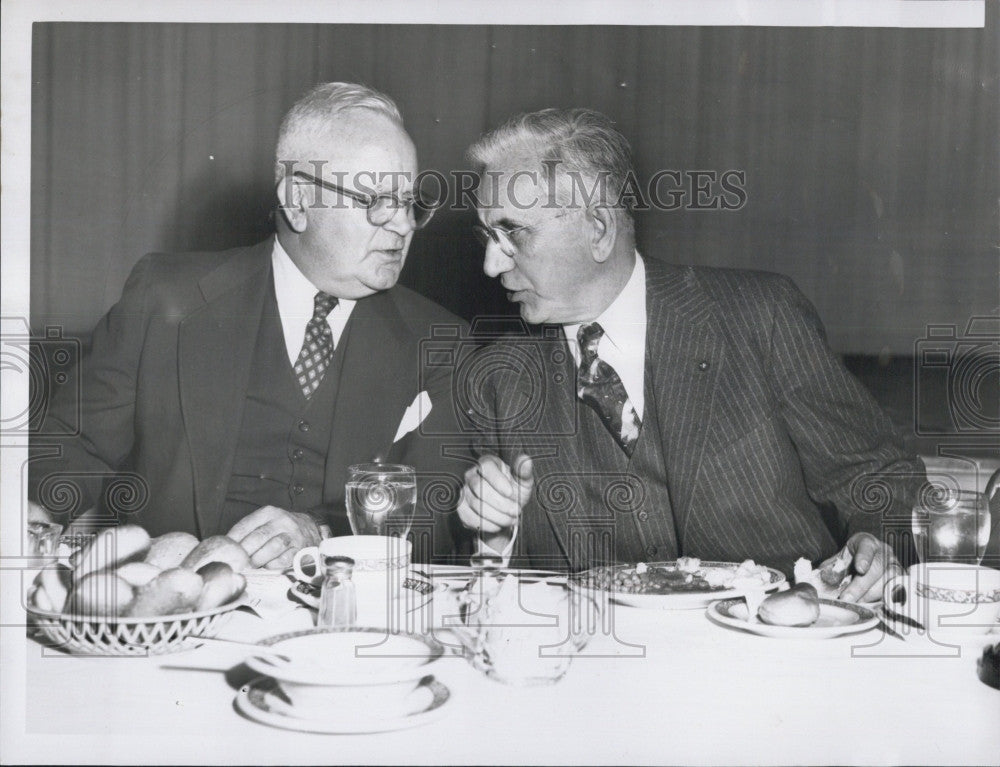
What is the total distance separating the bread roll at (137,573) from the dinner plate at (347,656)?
10.0 inches

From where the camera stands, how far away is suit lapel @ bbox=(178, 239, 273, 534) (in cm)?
182

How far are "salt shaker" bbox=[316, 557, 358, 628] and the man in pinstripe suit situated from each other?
0.43 metres

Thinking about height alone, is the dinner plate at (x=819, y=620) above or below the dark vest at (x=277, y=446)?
below

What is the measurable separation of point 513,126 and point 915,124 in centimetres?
79

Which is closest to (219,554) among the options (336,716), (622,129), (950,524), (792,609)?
(336,716)

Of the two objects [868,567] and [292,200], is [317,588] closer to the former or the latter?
[292,200]

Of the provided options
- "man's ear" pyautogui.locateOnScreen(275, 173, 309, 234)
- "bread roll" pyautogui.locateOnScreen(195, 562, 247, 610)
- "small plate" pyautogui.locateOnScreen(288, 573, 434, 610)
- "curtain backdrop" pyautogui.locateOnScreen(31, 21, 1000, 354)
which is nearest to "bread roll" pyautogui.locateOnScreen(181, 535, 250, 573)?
"small plate" pyautogui.locateOnScreen(288, 573, 434, 610)

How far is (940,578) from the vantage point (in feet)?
5.24

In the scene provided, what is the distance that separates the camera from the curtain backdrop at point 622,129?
71.7 inches

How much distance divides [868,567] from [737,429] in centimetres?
34

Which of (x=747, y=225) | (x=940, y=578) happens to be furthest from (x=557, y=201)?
(x=940, y=578)

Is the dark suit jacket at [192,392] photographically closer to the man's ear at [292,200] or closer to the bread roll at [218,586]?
the man's ear at [292,200]

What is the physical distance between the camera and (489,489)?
183 cm

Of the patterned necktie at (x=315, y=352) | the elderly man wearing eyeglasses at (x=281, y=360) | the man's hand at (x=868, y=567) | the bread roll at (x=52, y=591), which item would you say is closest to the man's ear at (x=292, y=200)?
the elderly man wearing eyeglasses at (x=281, y=360)
